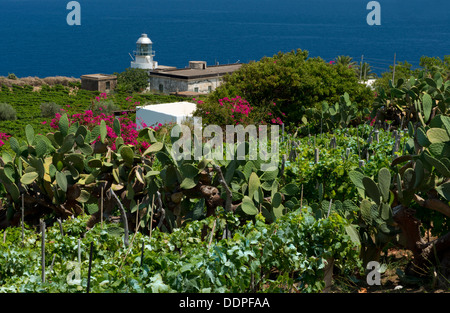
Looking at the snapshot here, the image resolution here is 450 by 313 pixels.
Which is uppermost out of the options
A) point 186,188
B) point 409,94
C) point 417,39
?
point 417,39

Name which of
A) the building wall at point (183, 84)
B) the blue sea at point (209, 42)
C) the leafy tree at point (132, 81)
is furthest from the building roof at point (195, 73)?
the blue sea at point (209, 42)

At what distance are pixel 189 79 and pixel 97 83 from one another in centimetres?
1058

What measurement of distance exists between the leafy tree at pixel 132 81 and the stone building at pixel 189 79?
130 centimetres

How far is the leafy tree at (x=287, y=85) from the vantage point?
51.0 feet

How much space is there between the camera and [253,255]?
3000mm

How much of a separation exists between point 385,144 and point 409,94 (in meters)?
2.31

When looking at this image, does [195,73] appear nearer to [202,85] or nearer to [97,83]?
[202,85]

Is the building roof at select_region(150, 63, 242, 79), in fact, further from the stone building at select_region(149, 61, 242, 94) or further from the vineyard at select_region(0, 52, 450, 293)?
the vineyard at select_region(0, 52, 450, 293)

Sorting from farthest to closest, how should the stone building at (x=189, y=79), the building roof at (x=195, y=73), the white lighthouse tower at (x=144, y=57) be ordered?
1. the white lighthouse tower at (x=144, y=57)
2. the building roof at (x=195, y=73)
3. the stone building at (x=189, y=79)

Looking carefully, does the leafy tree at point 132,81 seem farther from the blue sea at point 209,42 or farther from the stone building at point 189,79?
the blue sea at point 209,42

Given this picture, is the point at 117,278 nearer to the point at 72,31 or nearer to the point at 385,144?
the point at 385,144

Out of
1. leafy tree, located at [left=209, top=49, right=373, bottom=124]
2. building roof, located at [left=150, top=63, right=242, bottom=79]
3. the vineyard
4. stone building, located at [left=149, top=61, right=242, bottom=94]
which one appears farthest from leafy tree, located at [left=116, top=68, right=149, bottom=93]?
the vineyard

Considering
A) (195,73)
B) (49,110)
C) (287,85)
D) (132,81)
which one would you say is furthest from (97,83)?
(287,85)
